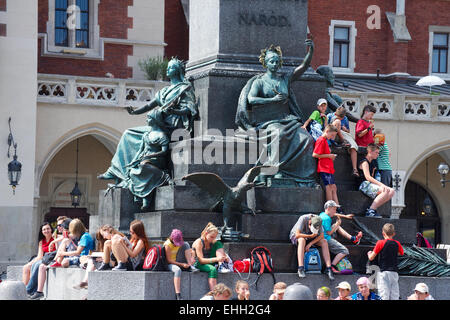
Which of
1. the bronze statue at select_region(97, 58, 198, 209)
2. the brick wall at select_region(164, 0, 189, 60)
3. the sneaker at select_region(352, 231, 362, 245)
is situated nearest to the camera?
the sneaker at select_region(352, 231, 362, 245)

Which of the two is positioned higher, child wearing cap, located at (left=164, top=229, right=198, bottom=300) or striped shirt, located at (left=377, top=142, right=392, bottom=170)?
striped shirt, located at (left=377, top=142, right=392, bottom=170)

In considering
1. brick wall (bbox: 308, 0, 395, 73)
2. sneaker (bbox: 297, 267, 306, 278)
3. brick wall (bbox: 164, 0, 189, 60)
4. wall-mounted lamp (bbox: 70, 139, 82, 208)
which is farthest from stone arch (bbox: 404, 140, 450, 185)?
sneaker (bbox: 297, 267, 306, 278)

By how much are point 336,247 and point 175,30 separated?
25107mm

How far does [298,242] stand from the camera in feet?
42.9

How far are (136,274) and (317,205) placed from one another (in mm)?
2539

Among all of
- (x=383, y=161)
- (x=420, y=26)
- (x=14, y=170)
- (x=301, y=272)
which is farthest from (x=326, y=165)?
(x=420, y=26)

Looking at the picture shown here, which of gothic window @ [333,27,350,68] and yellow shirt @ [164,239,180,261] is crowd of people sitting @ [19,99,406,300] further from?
gothic window @ [333,27,350,68]

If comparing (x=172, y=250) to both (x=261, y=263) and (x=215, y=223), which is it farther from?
(x=215, y=223)

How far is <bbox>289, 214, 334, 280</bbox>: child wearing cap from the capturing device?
42.5ft

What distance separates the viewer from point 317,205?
13.8 meters

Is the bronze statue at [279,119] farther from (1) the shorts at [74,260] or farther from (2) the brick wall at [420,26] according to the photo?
(2) the brick wall at [420,26]

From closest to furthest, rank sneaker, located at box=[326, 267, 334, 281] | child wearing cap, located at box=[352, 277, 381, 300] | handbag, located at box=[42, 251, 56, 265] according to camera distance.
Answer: child wearing cap, located at box=[352, 277, 381, 300]
sneaker, located at box=[326, 267, 334, 281]
handbag, located at box=[42, 251, 56, 265]

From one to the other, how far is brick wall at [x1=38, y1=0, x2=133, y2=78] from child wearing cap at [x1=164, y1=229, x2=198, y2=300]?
75.9 feet

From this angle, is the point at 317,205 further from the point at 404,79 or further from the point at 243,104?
the point at 404,79
